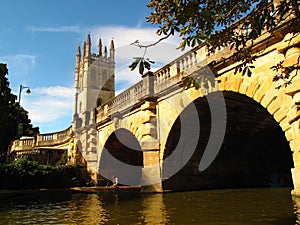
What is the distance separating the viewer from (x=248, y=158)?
44.3 feet

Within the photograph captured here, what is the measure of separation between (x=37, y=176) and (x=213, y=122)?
950 cm

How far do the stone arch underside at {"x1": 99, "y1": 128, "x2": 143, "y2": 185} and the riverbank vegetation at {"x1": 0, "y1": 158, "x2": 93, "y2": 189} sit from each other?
1349 mm

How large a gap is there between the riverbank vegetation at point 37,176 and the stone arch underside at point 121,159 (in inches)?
53.1

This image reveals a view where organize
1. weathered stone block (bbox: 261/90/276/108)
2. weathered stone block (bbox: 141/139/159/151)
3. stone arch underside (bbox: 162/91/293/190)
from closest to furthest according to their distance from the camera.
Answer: weathered stone block (bbox: 261/90/276/108) < stone arch underside (bbox: 162/91/293/190) < weathered stone block (bbox: 141/139/159/151)

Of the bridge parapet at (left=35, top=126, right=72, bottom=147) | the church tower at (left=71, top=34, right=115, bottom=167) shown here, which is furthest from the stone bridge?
the church tower at (left=71, top=34, right=115, bottom=167)

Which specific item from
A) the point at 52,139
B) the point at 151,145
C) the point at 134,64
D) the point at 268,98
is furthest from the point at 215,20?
the point at 52,139

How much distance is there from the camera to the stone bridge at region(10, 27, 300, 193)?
6.75 m

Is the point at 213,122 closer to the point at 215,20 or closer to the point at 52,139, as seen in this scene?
the point at 215,20

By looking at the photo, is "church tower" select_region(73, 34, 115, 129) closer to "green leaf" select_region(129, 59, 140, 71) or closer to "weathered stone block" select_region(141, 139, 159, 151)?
"weathered stone block" select_region(141, 139, 159, 151)

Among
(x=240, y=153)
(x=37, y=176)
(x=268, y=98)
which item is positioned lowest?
(x=37, y=176)

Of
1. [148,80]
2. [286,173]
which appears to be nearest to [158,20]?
[148,80]

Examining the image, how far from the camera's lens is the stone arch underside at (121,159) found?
16562 millimetres

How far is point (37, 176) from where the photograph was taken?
48.7 feet

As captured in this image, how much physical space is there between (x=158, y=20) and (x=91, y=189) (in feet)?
35.6
